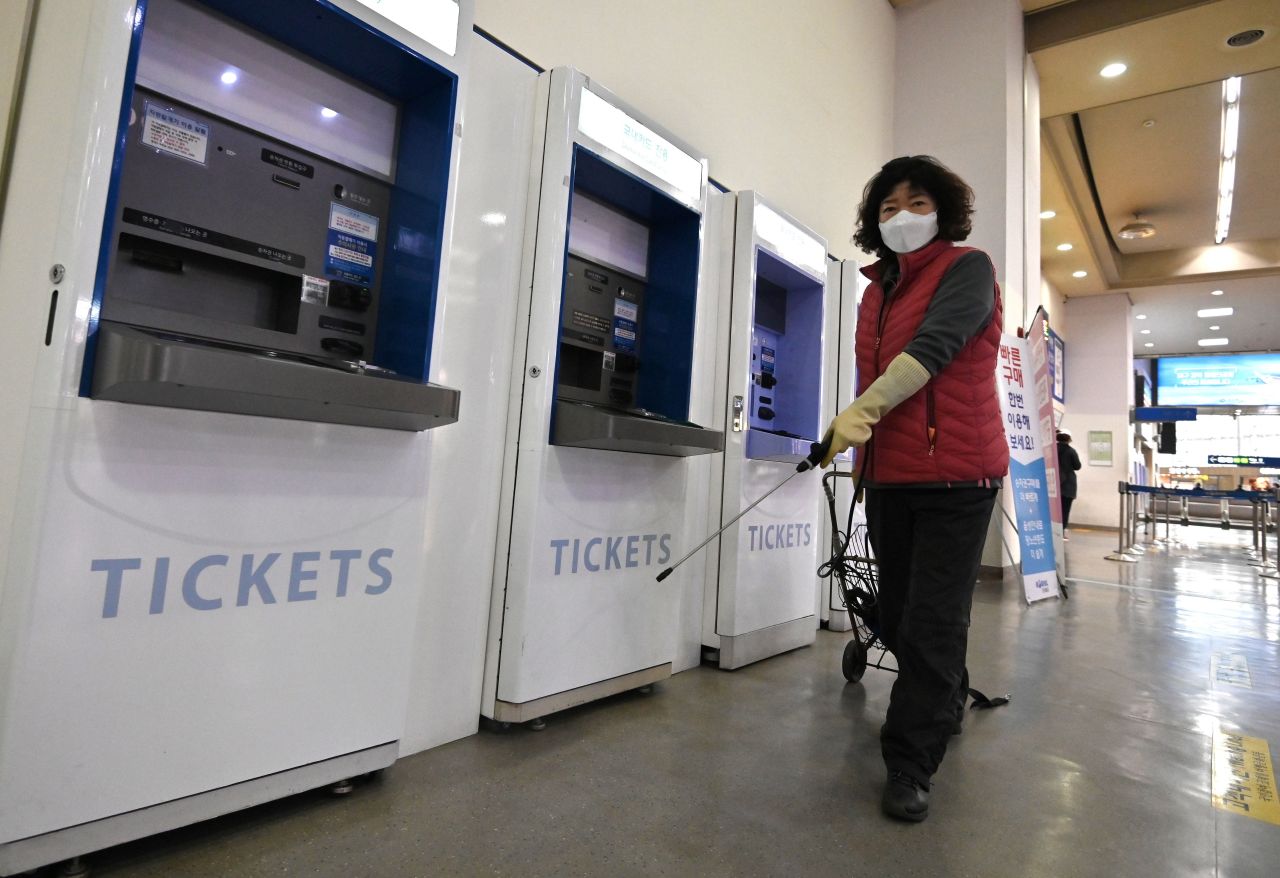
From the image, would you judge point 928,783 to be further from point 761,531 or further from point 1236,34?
point 1236,34

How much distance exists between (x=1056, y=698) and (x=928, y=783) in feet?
4.04

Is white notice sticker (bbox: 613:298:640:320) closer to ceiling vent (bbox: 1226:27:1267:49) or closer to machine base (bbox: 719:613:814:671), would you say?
machine base (bbox: 719:613:814:671)

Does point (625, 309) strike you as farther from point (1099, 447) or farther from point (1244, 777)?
point (1099, 447)

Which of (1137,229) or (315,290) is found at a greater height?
(1137,229)

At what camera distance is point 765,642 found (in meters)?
2.73

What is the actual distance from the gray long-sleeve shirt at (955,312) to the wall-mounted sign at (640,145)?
0.98m

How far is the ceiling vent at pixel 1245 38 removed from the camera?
5130 millimetres

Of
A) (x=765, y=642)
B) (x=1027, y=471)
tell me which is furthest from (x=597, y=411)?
(x=1027, y=471)

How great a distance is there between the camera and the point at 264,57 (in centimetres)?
149

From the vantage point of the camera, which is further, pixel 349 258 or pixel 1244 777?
pixel 1244 777

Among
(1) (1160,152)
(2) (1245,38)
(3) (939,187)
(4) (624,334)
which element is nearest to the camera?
(3) (939,187)

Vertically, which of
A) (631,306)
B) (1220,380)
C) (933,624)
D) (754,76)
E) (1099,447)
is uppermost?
(1220,380)

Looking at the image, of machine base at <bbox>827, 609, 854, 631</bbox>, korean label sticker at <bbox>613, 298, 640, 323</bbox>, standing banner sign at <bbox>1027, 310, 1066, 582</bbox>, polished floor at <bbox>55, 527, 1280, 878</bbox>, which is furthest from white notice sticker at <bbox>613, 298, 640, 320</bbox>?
standing banner sign at <bbox>1027, 310, 1066, 582</bbox>

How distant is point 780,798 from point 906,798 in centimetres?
28
